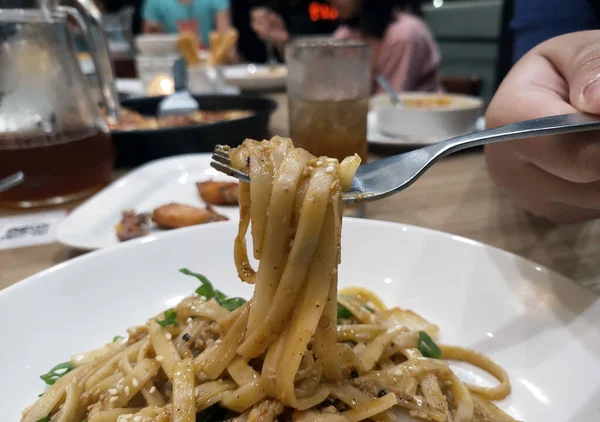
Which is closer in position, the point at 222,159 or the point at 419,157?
the point at 222,159

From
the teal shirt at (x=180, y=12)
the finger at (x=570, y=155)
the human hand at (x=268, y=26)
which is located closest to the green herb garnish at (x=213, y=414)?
the finger at (x=570, y=155)

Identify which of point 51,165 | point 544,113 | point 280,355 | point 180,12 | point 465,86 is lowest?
point 465,86

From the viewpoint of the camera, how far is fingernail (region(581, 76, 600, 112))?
110 cm

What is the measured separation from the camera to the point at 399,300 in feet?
5.09

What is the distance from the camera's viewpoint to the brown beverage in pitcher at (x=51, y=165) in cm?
203

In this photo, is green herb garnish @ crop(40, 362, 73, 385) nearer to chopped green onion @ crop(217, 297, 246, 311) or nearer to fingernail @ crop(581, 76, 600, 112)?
chopped green onion @ crop(217, 297, 246, 311)

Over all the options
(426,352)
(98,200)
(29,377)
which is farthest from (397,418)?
(98,200)

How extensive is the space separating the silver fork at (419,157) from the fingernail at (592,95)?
3 centimetres

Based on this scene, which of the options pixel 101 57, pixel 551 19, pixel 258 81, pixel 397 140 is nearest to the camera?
pixel 101 57

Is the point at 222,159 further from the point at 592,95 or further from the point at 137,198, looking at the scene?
the point at 137,198

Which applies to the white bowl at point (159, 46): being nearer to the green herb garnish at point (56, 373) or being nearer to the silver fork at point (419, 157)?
the green herb garnish at point (56, 373)

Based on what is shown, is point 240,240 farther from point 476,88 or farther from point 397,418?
point 476,88

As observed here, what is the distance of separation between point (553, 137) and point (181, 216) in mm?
1356

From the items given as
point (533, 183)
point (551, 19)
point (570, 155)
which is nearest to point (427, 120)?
point (551, 19)
